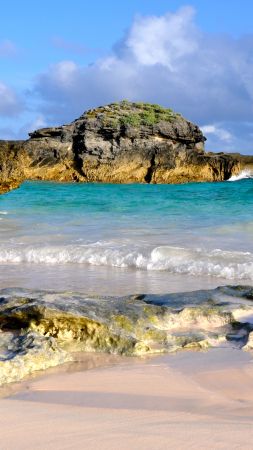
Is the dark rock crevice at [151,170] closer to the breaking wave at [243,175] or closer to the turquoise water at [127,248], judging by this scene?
the breaking wave at [243,175]

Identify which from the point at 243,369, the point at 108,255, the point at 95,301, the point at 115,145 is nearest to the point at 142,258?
the point at 108,255

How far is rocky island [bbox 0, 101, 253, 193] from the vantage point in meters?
47.4

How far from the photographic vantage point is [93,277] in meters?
8.20

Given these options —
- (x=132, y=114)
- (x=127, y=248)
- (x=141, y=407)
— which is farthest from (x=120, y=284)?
(x=132, y=114)

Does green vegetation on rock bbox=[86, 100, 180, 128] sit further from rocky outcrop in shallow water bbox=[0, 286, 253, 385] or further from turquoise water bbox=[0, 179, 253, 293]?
rocky outcrop in shallow water bbox=[0, 286, 253, 385]

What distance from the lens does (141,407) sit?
2947 millimetres

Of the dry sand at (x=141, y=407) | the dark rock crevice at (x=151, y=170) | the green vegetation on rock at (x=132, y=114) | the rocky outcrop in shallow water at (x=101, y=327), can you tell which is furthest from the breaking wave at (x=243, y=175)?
the dry sand at (x=141, y=407)

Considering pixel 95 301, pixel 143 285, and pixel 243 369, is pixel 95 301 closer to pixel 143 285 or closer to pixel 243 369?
pixel 243 369

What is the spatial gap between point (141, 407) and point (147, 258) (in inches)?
256

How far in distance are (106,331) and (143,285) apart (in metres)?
3.27

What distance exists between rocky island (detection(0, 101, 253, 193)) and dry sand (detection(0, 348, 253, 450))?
43.6 metres

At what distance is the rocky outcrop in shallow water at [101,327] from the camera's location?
400cm

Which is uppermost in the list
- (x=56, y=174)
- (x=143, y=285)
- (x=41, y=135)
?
(x=41, y=135)

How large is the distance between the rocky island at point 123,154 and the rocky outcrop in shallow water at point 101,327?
4222 cm
